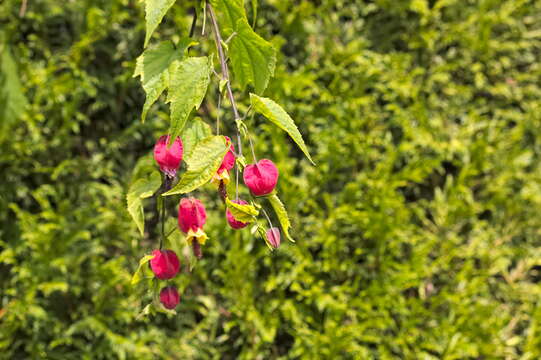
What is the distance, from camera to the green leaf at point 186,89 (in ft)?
1.41

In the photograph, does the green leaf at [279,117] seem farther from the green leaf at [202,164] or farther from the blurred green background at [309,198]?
the blurred green background at [309,198]

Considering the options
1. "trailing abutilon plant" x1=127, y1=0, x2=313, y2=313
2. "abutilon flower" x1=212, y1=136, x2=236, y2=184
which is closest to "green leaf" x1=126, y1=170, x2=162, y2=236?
"trailing abutilon plant" x1=127, y1=0, x2=313, y2=313

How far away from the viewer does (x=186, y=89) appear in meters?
0.44

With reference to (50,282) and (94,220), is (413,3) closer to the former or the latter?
(94,220)

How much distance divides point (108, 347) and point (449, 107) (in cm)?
123

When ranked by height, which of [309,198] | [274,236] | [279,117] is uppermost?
A: [279,117]

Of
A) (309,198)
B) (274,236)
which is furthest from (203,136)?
(309,198)

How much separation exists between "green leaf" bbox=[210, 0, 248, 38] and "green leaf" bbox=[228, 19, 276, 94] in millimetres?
18

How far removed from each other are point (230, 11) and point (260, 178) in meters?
0.18

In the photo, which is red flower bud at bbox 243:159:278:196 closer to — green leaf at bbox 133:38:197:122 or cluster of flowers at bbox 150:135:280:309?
cluster of flowers at bbox 150:135:280:309

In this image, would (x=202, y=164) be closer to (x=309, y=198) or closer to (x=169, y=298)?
(x=169, y=298)

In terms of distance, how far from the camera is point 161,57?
0.52m

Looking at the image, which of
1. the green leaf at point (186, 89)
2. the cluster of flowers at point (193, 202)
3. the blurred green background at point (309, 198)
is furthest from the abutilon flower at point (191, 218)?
the blurred green background at point (309, 198)

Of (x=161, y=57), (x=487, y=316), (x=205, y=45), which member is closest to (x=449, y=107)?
(x=487, y=316)
